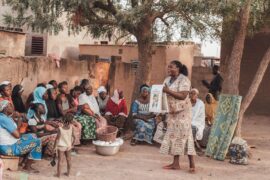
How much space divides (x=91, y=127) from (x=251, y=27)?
4153mm

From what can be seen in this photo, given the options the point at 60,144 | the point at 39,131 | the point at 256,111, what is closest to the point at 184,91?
the point at 60,144

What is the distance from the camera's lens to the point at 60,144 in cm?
623

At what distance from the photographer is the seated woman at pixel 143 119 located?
8.81m

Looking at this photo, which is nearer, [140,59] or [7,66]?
[7,66]

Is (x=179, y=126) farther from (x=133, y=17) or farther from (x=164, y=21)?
(x=164, y=21)

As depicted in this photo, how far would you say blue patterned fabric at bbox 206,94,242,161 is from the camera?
25.3 feet

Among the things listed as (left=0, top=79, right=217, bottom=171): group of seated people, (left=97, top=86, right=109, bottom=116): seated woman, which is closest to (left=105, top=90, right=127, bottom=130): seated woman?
(left=0, top=79, right=217, bottom=171): group of seated people

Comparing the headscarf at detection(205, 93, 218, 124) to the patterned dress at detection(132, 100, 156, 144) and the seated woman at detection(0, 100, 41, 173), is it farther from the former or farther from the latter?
the seated woman at detection(0, 100, 41, 173)

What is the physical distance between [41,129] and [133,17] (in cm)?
270

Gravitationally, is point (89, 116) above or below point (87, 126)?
above

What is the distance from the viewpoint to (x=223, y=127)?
7.87 metres

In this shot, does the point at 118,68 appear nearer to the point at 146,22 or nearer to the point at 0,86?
the point at 146,22

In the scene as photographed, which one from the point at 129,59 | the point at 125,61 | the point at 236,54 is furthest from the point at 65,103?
the point at 125,61

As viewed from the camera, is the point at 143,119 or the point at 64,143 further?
the point at 143,119
